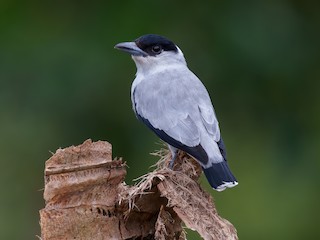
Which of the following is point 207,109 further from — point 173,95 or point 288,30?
point 288,30

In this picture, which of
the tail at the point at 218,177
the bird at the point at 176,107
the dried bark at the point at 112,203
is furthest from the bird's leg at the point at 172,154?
the dried bark at the point at 112,203

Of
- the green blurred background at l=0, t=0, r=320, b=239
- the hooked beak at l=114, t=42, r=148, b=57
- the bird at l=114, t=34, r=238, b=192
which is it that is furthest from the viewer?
the green blurred background at l=0, t=0, r=320, b=239

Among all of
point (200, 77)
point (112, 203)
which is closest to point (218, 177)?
point (112, 203)

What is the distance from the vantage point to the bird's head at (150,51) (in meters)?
5.55

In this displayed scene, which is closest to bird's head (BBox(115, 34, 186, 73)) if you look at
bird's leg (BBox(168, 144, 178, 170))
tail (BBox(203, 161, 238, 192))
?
bird's leg (BBox(168, 144, 178, 170))

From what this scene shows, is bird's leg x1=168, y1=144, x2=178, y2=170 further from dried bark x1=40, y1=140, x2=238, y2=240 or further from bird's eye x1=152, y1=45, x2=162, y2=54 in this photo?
bird's eye x1=152, y1=45, x2=162, y2=54

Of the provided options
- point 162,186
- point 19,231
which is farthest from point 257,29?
point 162,186

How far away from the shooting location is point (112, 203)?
12.3ft

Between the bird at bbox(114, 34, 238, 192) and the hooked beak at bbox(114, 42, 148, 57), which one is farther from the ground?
the hooked beak at bbox(114, 42, 148, 57)

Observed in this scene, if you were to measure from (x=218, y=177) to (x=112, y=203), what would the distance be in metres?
0.89

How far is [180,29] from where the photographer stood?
7160 mm

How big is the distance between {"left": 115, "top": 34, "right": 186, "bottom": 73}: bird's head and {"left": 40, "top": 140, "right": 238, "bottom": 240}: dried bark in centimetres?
176

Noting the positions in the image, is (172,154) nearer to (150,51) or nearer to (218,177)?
(218,177)

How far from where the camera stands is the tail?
4.47 m
